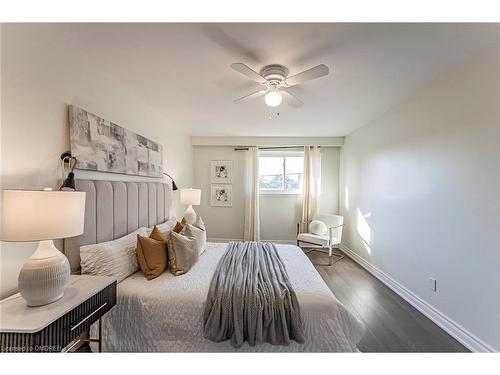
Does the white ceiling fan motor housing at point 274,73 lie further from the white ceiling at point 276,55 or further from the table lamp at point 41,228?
the table lamp at point 41,228

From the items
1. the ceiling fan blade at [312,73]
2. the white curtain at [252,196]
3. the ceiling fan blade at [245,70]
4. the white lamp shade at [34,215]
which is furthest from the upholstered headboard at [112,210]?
the white curtain at [252,196]

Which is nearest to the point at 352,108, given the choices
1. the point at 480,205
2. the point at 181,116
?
the point at 480,205

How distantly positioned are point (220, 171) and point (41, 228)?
3.77m

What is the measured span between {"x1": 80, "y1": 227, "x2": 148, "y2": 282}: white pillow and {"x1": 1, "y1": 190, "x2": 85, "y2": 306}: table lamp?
17.4 inches

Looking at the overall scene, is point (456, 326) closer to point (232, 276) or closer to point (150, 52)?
point (232, 276)

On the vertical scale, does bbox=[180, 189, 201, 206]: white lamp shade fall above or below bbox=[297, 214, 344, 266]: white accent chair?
above

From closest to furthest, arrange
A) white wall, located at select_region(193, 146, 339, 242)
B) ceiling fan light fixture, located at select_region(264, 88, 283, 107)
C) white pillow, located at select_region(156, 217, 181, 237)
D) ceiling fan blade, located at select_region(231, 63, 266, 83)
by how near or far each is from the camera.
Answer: ceiling fan blade, located at select_region(231, 63, 266, 83) < ceiling fan light fixture, located at select_region(264, 88, 283, 107) < white pillow, located at select_region(156, 217, 181, 237) < white wall, located at select_region(193, 146, 339, 242)

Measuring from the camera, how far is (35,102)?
1.38m

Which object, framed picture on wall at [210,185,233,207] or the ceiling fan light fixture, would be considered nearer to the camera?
the ceiling fan light fixture

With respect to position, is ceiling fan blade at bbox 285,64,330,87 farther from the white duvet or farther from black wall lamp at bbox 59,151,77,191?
black wall lamp at bbox 59,151,77,191

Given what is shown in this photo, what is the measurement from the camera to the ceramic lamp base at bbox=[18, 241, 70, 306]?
1.06 meters

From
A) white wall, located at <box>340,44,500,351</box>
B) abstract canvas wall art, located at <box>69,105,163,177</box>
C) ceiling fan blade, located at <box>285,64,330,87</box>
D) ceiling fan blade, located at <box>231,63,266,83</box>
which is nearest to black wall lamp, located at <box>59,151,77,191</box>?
abstract canvas wall art, located at <box>69,105,163,177</box>

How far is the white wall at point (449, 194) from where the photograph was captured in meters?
1.59

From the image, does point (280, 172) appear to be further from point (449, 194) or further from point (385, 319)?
point (385, 319)
